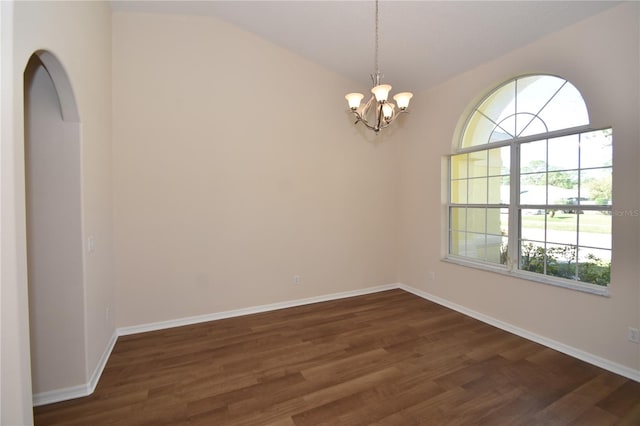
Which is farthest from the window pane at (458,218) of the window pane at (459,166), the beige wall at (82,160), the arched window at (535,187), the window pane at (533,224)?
the beige wall at (82,160)

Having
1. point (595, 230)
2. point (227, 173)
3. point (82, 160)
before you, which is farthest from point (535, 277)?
point (82, 160)

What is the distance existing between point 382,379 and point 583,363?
188 centimetres

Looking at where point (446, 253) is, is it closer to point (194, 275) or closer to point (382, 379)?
point (382, 379)

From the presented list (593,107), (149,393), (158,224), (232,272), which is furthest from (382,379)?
(593,107)

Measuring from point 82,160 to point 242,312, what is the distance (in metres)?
2.42

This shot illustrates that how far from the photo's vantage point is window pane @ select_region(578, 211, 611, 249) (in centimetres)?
255

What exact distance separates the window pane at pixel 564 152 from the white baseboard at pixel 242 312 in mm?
2812

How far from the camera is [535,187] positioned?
311 cm

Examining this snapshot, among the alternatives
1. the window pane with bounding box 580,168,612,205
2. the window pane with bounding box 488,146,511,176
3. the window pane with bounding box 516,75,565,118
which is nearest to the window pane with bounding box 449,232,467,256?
the window pane with bounding box 488,146,511,176

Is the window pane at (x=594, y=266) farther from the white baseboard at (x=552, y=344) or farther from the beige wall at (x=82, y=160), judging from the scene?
the beige wall at (x=82, y=160)

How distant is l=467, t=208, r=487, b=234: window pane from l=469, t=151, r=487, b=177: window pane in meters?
0.48

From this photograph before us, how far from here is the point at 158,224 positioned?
3.23m

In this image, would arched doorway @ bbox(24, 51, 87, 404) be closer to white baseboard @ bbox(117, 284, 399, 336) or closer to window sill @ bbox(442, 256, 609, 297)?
white baseboard @ bbox(117, 284, 399, 336)

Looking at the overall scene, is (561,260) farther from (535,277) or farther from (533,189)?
(533,189)
